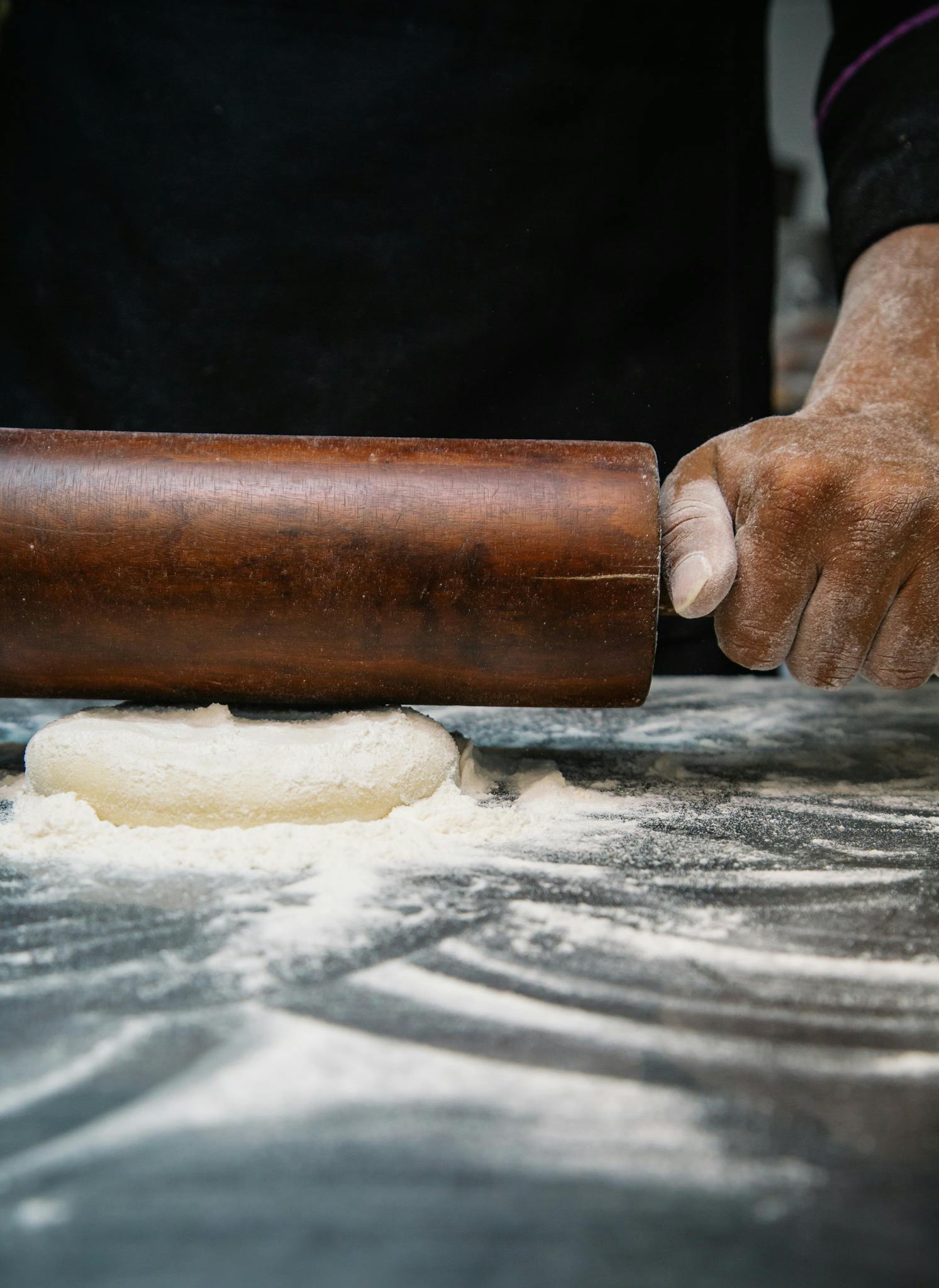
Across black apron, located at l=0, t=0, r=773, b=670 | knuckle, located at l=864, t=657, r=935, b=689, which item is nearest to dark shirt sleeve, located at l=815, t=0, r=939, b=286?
black apron, located at l=0, t=0, r=773, b=670

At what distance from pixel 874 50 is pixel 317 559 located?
1.46 metres

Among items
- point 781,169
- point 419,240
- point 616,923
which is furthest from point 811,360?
point 616,923

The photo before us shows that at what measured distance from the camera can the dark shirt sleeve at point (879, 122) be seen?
1654 millimetres

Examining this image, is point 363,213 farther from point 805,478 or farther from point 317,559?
point 805,478

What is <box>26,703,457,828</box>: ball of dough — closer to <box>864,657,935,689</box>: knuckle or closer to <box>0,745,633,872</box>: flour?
<box>0,745,633,872</box>: flour

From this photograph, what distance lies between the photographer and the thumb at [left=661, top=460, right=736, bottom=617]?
122 cm

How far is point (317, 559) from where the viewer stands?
122 centimetres

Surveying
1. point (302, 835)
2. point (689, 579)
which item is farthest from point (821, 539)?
point (302, 835)

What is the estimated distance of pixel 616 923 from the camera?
91 cm

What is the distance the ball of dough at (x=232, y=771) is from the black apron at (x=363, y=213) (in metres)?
0.88

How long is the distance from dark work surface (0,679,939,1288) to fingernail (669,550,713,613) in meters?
0.29

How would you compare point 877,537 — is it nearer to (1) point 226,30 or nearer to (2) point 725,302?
(2) point 725,302

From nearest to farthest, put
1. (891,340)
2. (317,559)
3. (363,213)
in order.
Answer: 1. (317,559)
2. (891,340)
3. (363,213)

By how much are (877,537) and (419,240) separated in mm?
1072
